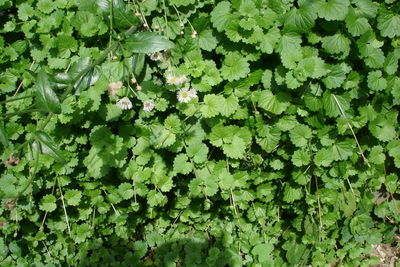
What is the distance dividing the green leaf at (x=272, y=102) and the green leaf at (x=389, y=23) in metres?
0.67

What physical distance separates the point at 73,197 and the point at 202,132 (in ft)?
3.07

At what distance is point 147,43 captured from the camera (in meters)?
2.02

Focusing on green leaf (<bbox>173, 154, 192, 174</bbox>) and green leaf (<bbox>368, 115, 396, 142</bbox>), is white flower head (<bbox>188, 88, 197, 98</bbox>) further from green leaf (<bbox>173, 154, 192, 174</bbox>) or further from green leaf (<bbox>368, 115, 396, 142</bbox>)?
green leaf (<bbox>368, 115, 396, 142</bbox>)

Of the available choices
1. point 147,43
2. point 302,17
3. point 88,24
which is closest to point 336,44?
point 302,17

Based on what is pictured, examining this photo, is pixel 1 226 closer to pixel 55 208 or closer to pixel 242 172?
pixel 55 208

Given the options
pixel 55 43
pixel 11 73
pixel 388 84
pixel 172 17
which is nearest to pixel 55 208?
pixel 11 73

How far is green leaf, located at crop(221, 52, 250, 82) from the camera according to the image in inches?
91.2

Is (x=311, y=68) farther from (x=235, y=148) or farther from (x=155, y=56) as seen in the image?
(x=155, y=56)

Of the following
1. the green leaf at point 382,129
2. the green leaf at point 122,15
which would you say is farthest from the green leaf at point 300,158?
the green leaf at point 122,15

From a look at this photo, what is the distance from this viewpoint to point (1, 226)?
2693 mm

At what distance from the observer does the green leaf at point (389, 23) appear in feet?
7.43

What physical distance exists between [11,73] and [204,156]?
128 centimetres

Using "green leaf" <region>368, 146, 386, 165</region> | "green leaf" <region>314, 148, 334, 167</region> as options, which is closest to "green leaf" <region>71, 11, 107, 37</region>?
"green leaf" <region>314, 148, 334, 167</region>

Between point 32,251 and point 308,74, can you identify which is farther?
point 32,251
